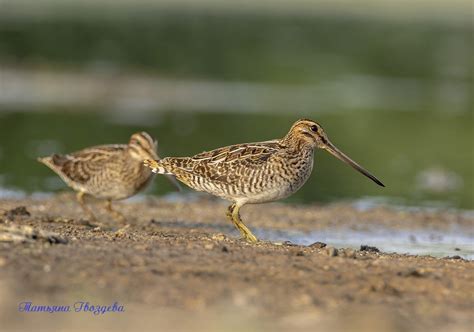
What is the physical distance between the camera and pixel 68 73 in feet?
95.9

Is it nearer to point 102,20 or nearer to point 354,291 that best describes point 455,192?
point 354,291

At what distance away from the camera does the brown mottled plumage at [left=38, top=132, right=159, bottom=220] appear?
13.0 metres

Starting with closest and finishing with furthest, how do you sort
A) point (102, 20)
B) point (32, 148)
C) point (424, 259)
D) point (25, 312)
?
point (25, 312) → point (424, 259) → point (32, 148) → point (102, 20)

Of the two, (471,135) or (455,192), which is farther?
(471,135)

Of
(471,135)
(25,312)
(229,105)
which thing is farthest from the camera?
(229,105)

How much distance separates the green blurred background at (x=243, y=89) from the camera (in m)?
18.8

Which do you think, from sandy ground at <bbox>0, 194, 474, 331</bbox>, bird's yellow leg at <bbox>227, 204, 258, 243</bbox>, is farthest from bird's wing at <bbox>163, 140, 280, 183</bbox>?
sandy ground at <bbox>0, 194, 474, 331</bbox>

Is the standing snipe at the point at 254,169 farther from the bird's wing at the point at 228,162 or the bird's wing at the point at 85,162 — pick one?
the bird's wing at the point at 85,162

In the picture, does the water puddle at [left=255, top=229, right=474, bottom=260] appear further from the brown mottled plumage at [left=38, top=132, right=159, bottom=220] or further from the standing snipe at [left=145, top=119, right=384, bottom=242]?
the brown mottled plumage at [left=38, top=132, right=159, bottom=220]

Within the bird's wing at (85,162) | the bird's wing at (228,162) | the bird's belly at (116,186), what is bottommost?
the bird's belly at (116,186)

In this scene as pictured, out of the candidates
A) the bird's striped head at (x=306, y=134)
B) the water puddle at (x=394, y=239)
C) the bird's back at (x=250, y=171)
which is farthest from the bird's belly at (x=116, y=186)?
the bird's striped head at (x=306, y=134)

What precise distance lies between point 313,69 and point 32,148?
16.7 meters

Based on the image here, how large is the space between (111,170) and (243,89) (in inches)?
658

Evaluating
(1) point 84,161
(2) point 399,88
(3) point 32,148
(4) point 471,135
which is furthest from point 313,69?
(1) point 84,161
